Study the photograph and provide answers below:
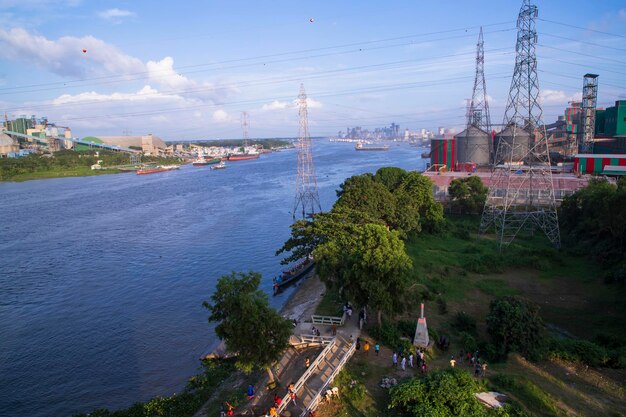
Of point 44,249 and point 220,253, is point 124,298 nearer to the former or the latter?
point 220,253

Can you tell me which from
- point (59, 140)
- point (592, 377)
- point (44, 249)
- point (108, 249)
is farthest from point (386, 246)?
point (59, 140)

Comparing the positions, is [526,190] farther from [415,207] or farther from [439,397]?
[439,397]

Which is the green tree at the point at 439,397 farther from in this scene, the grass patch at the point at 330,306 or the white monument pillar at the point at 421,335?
the grass patch at the point at 330,306

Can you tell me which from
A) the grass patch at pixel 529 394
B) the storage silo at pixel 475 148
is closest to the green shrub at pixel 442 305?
the grass patch at pixel 529 394

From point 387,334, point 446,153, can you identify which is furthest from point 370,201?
point 446,153

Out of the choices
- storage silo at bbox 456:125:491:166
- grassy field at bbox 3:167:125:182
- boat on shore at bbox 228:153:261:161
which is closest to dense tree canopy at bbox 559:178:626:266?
storage silo at bbox 456:125:491:166

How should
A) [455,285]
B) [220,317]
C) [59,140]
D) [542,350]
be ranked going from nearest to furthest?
[220,317] → [542,350] → [455,285] → [59,140]

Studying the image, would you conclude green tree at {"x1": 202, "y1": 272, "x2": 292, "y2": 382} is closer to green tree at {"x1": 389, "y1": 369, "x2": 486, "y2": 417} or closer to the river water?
green tree at {"x1": 389, "y1": 369, "x2": 486, "y2": 417}
